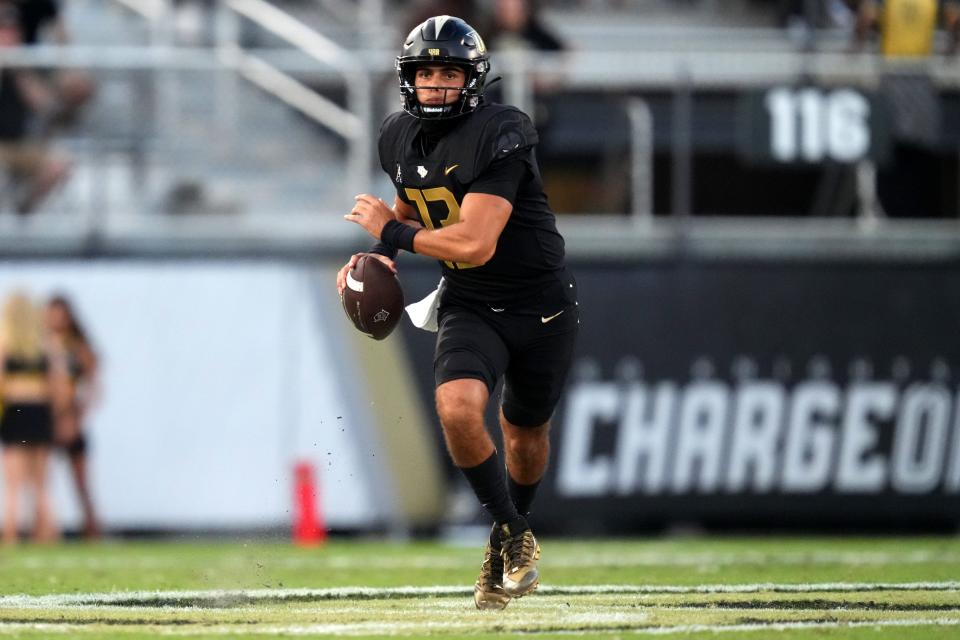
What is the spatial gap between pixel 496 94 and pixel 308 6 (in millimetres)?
4757

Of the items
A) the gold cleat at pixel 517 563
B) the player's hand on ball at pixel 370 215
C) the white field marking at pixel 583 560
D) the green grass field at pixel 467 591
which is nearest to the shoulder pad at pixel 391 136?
the player's hand on ball at pixel 370 215

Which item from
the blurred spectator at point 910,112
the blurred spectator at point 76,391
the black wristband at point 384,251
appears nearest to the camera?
the black wristband at point 384,251

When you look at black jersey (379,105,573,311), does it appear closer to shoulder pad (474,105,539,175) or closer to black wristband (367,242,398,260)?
shoulder pad (474,105,539,175)

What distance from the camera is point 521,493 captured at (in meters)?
7.07

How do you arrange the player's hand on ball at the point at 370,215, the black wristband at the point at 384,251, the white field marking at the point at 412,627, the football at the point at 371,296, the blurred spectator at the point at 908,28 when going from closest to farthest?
the white field marking at the point at 412,627 → the player's hand on ball at the point at 370,215 → the football at the point at 371,296 → the black wristband at the point at 384,251 → the blurred spectator at the point at 908,28

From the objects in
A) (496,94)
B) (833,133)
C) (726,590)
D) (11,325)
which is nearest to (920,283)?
(833,133)

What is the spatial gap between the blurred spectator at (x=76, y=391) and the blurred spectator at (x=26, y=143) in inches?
27.6

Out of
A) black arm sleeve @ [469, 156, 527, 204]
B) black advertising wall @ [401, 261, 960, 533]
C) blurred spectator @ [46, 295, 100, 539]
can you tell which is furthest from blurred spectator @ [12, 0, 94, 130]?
black arm sleeve @ [469, 156, 527, 204]

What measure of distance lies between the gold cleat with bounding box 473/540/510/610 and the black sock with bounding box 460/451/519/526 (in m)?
0.13

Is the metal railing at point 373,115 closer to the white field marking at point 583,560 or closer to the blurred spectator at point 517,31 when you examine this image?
the blurred spectator at point 517,31

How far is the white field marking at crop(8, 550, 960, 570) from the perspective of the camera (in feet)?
29.6

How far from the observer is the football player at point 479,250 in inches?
249

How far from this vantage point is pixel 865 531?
11828 mm

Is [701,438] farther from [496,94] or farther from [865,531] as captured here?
[496,94]
